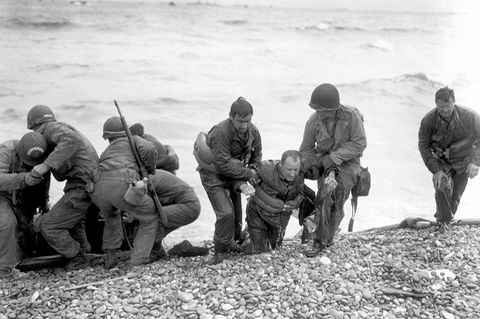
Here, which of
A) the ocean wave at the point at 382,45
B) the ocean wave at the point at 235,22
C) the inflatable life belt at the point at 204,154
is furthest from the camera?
the ocean wave at the point at 235,22

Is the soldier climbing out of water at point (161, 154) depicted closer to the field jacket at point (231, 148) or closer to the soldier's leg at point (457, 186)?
the field jacket at point (231, 148)

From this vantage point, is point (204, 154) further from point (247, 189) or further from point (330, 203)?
point (330, 203)

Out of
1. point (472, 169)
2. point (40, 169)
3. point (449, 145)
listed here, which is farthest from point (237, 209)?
point (472, 169)

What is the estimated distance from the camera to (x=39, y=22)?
4169 centimetres

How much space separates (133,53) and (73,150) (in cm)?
3009

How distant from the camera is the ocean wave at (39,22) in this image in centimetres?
4056

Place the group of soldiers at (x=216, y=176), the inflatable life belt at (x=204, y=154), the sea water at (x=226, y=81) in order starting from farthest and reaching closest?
the sea water at (x=226, y=81), the inflatable life belt at (x=204, y=154), the group of soldiers at (x=216, y=176)

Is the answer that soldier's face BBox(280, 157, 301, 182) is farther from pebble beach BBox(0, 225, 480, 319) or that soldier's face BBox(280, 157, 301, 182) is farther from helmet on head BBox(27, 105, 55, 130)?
helmet on head BBox(27, 105, 55, 130)

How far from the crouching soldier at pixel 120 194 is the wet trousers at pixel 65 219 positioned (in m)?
0.26

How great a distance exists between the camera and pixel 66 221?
18.9 feet

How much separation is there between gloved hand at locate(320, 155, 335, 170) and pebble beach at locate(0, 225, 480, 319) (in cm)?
88

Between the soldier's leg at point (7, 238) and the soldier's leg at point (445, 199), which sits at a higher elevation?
the soldier's leg at point (445, 199)

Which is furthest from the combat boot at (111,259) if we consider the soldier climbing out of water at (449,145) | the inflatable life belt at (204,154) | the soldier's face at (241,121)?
the soldier climbing out of water at (449,145)

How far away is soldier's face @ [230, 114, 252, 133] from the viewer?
5312mm
